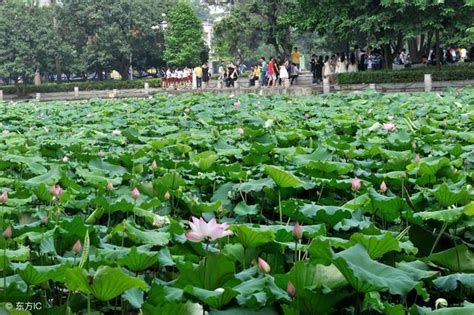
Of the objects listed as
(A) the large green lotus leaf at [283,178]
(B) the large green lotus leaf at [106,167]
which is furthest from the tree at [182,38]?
(A) the large green lotus leaf at [283,178]

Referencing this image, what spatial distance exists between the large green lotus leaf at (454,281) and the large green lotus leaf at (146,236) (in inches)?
31.4

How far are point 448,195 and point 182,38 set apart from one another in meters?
32.2

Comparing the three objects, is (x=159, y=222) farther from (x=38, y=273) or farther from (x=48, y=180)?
(x=48, y=180)

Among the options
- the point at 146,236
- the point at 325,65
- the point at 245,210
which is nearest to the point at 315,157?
the point at 245,210

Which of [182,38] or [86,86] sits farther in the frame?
[182,38]

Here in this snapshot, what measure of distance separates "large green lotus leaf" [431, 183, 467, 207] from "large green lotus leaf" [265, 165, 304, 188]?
53 cm

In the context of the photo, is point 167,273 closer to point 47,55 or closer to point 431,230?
point 431,230

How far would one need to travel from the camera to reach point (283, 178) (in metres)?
2.71

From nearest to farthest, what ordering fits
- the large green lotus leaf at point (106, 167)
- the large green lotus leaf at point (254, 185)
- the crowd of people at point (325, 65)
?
the large green lotus leaf at point (254, 185), the large green lotus leaf at point (106, 167), the crowd of people at point (325, 65)

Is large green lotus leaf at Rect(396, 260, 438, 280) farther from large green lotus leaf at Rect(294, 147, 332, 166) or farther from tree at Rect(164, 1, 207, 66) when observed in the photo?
tree at Rect(164, 1, 207, 66)

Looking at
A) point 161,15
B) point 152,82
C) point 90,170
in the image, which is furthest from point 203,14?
point 90,170

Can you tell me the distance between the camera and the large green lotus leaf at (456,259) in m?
1.91

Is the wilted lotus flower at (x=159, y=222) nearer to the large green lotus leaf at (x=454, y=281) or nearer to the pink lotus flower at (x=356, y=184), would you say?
the pink lotus flower at (x=356, y=184)

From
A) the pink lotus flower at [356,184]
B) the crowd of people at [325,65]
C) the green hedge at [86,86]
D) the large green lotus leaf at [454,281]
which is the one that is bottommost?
the large green lotus leaf at [454,281]
